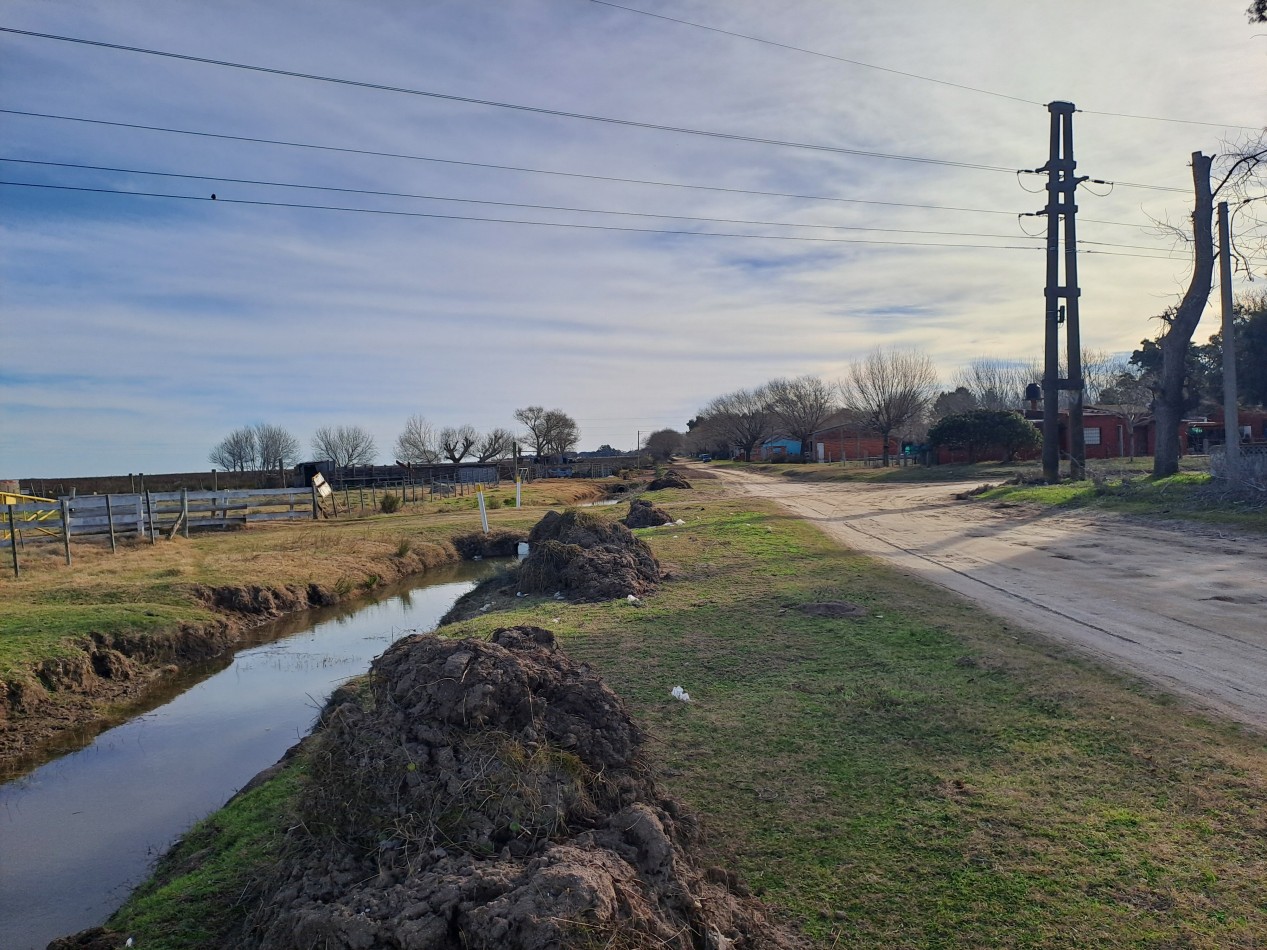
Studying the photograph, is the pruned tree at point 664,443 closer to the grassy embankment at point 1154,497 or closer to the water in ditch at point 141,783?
the grassy embankment at point 1154,497

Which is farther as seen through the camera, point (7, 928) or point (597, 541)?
point (597, 541)

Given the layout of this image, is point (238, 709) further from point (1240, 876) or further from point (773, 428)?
point (773, 428)

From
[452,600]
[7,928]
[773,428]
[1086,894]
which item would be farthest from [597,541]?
[773,428]

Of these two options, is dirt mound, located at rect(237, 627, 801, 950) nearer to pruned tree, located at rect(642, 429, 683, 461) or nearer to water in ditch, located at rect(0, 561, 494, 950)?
water in ditch, located at rect(0, 561, 494, 950)

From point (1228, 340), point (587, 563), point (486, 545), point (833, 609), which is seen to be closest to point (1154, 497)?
point (1228, 340)

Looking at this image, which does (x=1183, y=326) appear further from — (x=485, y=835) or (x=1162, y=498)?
(x=485, y=835)

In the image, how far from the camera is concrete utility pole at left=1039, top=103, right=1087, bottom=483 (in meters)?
28.2

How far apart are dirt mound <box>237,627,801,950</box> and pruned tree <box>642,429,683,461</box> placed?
114 meters

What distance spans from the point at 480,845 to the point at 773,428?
89.5m

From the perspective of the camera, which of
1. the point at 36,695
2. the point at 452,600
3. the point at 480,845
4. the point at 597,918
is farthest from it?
the point at 452,600

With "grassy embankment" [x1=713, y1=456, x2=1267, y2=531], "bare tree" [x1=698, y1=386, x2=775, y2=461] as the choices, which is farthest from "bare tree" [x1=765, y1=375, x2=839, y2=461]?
"grassy embankment" [x1=713, y1=456, x2=1267, y2=531]

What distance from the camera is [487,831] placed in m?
3.68

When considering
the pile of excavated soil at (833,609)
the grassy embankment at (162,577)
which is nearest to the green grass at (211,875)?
the grassy embankment at (162,577)

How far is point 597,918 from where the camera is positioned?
10.00 ft
